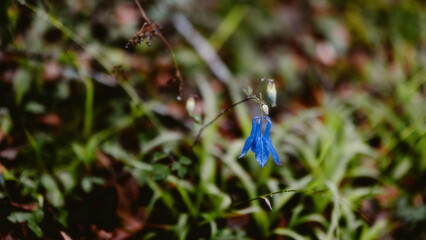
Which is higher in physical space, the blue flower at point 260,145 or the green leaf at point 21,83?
the green leaf at point 21,83

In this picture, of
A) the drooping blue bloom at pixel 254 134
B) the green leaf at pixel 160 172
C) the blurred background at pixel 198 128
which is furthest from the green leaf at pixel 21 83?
the drooping blue bloom at pixel 254 134

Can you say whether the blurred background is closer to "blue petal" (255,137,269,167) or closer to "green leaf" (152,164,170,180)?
"green leaf" (152,164,170,180)

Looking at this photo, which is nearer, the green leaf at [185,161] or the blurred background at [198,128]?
the green leaf at [185,161]

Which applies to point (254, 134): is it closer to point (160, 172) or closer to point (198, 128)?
point (198, 128)

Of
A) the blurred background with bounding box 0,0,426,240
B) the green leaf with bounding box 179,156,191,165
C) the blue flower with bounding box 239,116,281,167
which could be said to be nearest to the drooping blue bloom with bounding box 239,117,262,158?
the blue flower with bounding box 239,116,281,167

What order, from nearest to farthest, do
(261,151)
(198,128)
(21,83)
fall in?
1. (261,151)
2. (198,128)
3. (21,83)

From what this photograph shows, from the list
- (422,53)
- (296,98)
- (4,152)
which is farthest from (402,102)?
(4,152)

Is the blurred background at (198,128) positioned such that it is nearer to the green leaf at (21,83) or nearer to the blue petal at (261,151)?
the green leaf at (21,83)

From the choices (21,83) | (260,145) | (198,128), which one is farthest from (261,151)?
(21,83)

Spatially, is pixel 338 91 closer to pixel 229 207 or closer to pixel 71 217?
pixel 229 207
